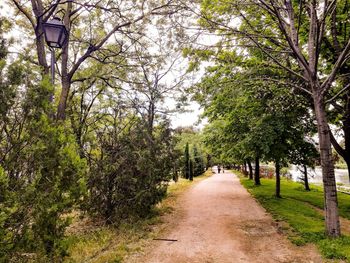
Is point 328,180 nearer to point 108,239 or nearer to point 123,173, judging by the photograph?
point 123,173

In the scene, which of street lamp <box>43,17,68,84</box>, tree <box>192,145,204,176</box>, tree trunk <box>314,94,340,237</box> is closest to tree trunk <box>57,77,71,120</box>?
street lamp <box>43,17,68,84</box>

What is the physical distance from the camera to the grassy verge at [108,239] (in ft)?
17.9

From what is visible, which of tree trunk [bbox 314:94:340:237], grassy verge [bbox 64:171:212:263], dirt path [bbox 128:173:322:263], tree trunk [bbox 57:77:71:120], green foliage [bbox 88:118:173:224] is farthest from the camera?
green foliage [bbox 88:118:173:224]

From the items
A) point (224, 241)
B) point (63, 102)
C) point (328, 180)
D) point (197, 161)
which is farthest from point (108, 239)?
point (197, 161)

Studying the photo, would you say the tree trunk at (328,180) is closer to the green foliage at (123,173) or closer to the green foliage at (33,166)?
the green foliage at (123,173)

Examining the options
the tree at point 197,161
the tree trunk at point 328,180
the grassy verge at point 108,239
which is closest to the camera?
the grassy verge at point 108,239

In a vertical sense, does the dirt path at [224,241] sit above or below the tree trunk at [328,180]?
below

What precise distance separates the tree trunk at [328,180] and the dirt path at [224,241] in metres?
0.97

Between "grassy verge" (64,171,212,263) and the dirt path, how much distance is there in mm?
415

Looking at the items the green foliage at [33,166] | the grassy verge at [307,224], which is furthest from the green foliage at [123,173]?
the grassy verge at [307,224]

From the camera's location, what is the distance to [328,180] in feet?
22.0

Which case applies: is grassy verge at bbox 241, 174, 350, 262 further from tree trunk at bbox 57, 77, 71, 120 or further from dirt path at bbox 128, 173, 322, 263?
tree trunk at bbox 57, 77, 71, 120

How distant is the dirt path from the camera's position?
18.4ft

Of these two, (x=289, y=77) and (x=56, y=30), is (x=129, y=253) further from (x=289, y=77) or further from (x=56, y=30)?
(x=289, y=77)
